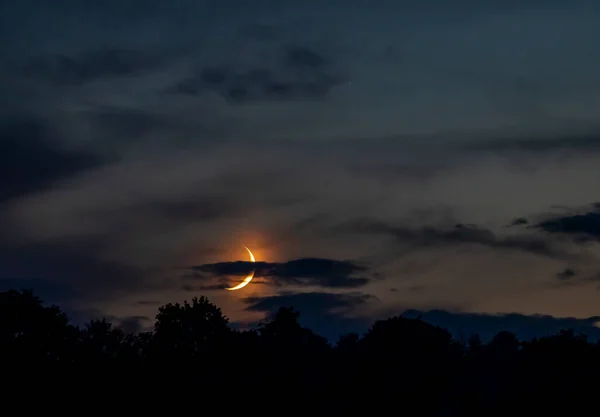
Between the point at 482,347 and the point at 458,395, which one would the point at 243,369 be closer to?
the point at 458,395

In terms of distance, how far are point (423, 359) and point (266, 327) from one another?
1423 cm

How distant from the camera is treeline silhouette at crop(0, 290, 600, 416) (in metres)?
68.7

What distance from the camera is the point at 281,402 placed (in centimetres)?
7006

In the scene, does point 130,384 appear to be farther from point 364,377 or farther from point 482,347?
point 482,347

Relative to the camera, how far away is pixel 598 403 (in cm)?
6806

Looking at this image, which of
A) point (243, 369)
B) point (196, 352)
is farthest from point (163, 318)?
point (243, 369)

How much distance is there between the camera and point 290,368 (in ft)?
242

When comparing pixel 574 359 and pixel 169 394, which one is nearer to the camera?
pixel 169 394

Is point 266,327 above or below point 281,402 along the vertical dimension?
above

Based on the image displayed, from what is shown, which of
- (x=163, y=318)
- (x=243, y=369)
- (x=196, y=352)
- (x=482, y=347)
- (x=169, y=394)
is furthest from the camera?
(x=482, y=347)

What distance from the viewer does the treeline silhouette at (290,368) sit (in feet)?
225

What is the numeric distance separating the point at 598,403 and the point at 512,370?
8.91 meters

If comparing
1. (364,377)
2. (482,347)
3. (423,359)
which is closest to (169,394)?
(364,377)

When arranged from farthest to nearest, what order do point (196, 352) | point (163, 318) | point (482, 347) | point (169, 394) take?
point (482, 347) → point (163, 318) → point (196, 352) → point (169, 394)
